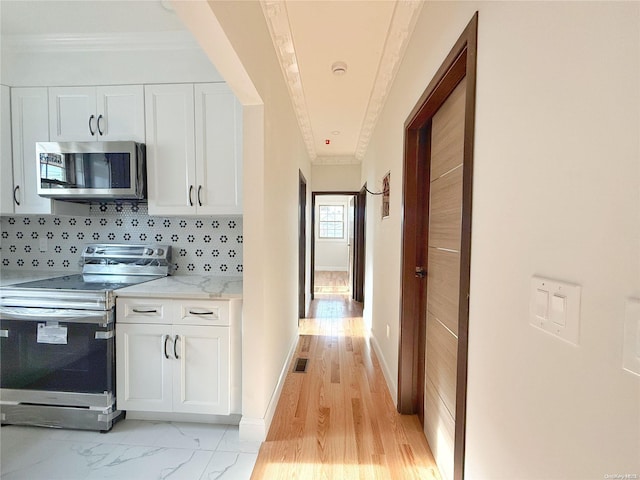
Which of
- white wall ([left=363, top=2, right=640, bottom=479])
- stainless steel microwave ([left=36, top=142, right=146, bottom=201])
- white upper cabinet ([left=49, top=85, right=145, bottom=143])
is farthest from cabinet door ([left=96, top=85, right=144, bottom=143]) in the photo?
white wall ([left=363, top=2, right=640, bottom=479])

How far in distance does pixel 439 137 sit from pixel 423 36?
1.73 ft

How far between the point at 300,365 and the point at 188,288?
1349mm

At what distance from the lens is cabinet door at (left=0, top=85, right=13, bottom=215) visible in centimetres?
198

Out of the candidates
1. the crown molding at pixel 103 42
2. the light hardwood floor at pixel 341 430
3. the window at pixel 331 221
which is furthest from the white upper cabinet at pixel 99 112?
the window at pixel 331 221

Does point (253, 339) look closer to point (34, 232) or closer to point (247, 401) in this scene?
point (247, 401)

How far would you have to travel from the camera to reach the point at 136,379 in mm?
1729

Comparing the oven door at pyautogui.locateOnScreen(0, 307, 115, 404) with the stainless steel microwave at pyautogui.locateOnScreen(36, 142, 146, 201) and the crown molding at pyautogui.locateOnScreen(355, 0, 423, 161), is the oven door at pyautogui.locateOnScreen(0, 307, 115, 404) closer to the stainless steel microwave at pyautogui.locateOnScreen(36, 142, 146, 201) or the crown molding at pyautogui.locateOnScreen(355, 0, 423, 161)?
the stainless steel microwave at pyautogui.locateOnScreen(36, 142, 146, 201)

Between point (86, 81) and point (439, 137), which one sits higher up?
point (86, 81)

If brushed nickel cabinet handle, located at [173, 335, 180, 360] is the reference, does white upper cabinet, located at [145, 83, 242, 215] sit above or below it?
above

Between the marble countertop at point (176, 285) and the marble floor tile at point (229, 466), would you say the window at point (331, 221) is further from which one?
the marble floor tile at point (229, 466)

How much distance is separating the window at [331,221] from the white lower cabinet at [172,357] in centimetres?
701

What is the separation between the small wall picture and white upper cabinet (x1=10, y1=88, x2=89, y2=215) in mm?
2629

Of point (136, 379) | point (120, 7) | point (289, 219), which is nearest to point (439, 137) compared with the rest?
point (289, 219)

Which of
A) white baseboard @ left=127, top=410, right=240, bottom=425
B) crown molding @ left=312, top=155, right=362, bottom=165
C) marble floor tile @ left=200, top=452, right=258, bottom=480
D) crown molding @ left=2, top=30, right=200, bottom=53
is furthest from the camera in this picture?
crown molding @ left=312, top=155, right=362, bottom=165
